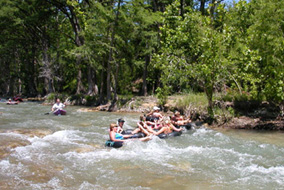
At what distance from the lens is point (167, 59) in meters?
13.9

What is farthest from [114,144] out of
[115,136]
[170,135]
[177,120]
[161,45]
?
[161,45]

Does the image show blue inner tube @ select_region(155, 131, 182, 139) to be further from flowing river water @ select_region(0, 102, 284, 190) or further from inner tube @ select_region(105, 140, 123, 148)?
inner tube @ select_region(105, 140, 123, 148)

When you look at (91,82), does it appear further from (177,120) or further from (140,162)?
(140,162)

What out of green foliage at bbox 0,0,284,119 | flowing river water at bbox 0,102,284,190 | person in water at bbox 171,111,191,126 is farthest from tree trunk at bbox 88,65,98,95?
flowing river water at bbox 0,102,284,190

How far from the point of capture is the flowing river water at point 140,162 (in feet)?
19.8

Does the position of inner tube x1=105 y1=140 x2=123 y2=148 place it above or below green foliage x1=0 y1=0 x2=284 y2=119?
below

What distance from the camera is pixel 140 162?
7.56m

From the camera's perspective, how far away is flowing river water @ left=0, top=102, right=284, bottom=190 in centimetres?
603

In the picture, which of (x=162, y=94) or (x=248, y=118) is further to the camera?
(x=162, y=94)

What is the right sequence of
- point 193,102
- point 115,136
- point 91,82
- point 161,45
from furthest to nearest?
point 91,82 → point 161,45 → point 193,102 → point 115,136

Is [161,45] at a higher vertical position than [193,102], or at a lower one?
higher

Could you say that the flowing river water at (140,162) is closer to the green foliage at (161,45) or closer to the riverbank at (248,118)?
the riverbank at (248,118)

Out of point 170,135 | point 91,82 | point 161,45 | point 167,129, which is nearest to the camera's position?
point 170,135

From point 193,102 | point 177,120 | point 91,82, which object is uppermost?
point 91,82
